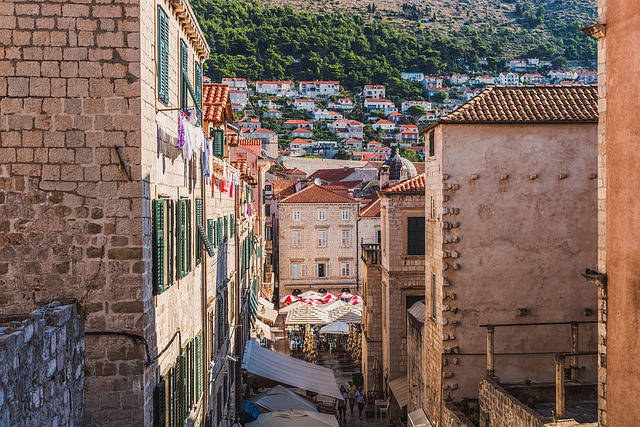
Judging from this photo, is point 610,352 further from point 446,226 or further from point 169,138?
point 446,226

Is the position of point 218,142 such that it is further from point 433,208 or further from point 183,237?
point 183,237

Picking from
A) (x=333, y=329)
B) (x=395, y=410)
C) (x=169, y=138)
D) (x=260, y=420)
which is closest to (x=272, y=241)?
(x=333, y=329)

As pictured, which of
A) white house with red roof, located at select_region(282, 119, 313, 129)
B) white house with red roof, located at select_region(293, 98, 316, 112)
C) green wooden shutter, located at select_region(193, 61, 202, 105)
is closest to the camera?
green wooden shutter, located at select_region(193, 61, 202, 105)

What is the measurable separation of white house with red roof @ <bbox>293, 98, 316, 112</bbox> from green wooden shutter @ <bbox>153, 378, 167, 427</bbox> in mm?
186054

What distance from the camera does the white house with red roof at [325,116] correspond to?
191m

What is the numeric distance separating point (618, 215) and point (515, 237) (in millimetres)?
8706

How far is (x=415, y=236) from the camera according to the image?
94.0 ft

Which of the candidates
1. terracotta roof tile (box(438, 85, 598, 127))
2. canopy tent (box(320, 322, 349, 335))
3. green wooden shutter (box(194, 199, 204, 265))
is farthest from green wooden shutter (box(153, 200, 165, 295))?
canopy tent (box(320, 322, 349, 335))

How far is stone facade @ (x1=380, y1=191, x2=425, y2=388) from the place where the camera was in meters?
28.4

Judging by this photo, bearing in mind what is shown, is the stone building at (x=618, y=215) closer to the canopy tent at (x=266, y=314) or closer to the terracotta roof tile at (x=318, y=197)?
Answer: the canopy tent at (x=266, y=314)

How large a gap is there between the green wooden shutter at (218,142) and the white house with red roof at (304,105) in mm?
175092

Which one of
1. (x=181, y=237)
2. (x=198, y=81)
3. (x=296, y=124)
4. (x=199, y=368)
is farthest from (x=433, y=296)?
(x=296, y=124)

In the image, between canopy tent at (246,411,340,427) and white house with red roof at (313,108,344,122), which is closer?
canopy tent at (246,411,340,427)

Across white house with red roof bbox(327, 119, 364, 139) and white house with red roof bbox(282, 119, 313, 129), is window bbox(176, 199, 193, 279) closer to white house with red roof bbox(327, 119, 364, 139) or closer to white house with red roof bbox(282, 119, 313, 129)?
white house with red roof bbox(327, 119, 364, 139)
